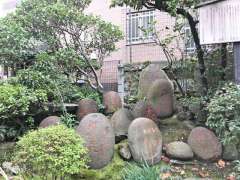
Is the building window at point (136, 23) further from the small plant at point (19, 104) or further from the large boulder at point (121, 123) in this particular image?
the small plant at point (19, 104)

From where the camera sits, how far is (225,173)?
8.35m

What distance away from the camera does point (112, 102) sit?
11.2 meters

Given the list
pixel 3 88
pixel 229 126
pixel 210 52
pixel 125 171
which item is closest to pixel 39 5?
pixel 3 88

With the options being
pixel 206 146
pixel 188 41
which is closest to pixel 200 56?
pixel 188 41

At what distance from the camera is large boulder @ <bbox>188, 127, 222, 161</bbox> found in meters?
8.61

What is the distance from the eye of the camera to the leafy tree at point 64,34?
35.0ft

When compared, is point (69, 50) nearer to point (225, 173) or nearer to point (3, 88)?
point (3, 88)

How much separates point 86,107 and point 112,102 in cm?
86

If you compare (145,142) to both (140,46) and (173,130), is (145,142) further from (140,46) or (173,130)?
(140,46)

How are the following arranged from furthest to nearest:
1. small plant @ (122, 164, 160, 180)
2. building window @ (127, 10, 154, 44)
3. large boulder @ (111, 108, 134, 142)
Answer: building window @ (127, 10, 154, 44) < large boulder @ (111, 108, 134, 142) < small plant @ (122, 164, 160, 180)

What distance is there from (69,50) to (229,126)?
5.53 metres

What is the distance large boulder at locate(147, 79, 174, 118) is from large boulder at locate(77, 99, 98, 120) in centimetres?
153

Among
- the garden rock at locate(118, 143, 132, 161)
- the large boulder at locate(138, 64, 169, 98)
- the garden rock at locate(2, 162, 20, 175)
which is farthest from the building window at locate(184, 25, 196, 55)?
the garden rock at locate(2, 162, 20, 175)

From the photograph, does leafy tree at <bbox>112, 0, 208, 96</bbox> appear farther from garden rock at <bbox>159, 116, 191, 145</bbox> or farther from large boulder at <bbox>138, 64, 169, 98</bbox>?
large boulder at <bbox>138, 64, 169, 98</bbox>
